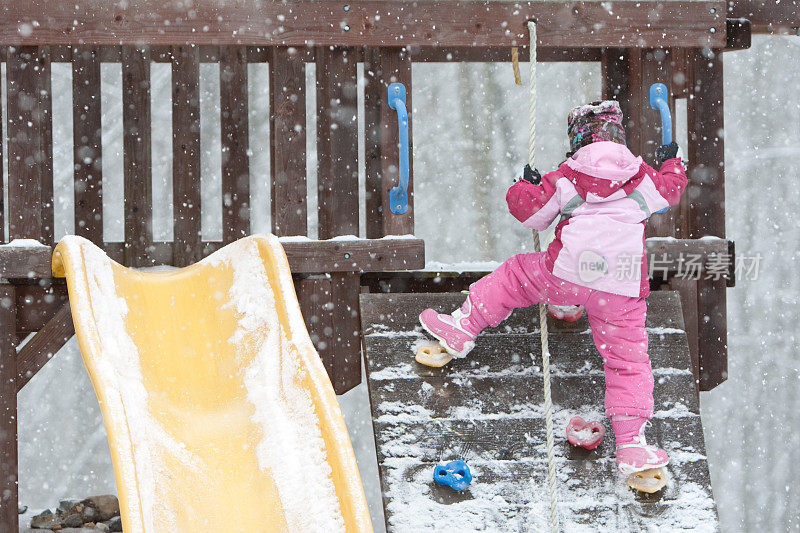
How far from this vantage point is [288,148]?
421 centimetres

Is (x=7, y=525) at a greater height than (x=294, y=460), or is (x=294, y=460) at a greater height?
(x=294, y=460)

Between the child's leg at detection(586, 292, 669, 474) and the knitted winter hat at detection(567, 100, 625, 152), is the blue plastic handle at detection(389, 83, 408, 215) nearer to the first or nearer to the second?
the knitted winter hat at detection(567, 100, 625, 152)

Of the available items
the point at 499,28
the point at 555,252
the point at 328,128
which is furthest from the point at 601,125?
the point at 328,128

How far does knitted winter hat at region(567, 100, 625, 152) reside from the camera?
3521 mm

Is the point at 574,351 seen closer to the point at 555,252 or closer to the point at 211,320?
the point at 555,252

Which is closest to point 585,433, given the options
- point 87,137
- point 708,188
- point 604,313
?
point 604,313

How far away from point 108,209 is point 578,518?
10829 millimetres

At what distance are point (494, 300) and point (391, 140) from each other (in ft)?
3.54

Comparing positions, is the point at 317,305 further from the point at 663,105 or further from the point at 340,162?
the point at 663,105

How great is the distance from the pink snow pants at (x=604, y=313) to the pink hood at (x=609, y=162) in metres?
0.42

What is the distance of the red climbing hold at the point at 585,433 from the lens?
3.43 meters

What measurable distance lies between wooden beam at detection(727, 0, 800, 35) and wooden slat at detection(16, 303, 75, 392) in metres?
3.73

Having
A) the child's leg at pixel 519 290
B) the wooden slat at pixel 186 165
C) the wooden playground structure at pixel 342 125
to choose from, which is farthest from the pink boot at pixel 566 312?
the wooden slat at pixel 186 165

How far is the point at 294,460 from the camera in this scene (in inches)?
120
